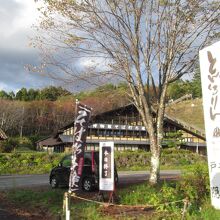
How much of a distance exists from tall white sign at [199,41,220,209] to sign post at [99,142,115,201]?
164 inches

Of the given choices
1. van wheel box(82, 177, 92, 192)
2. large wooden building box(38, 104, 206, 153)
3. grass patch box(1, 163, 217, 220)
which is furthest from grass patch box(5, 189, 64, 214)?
large wooden building box(38, 104, 206, 153)

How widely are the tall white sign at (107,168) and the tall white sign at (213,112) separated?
4171 mm

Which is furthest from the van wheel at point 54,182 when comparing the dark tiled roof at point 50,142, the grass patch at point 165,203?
the dark tiled roof at point 50,142

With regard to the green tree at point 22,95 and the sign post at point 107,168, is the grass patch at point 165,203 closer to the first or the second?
the sign post at point 107,168

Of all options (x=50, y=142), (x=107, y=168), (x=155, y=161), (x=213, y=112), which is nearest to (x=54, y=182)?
(x=155, y=161)

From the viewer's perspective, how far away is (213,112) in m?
7.16

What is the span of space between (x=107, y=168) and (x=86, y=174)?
490 cm

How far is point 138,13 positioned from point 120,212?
19.9 ft

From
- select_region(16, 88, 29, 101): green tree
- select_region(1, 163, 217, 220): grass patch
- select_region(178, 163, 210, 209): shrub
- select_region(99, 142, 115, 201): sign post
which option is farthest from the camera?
select_region(16, 88, 29, 101): green tree

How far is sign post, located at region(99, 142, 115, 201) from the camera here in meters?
11.0

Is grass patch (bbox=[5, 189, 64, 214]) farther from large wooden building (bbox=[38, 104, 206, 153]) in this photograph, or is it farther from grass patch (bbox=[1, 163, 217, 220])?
large wooden building (bbox=[38, 104, 206, 153])

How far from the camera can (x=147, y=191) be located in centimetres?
1153

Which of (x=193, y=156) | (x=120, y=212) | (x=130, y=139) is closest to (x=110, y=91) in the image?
(x=120, y=212)

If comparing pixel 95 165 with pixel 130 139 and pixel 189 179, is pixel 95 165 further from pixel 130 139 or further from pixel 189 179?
pixel 130 139
